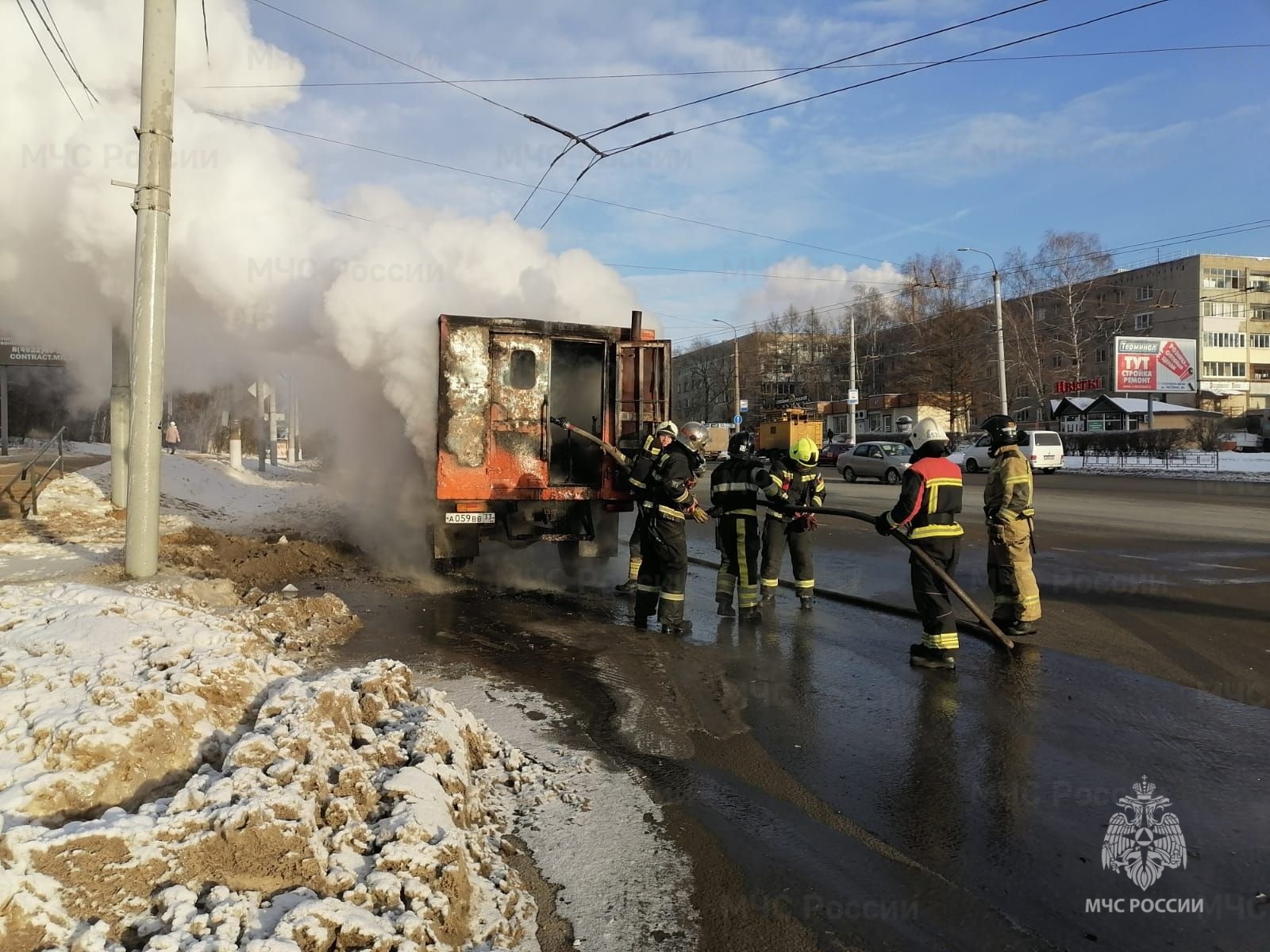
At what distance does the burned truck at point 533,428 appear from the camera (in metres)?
8.35

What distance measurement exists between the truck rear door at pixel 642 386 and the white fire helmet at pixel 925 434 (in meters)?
3.08

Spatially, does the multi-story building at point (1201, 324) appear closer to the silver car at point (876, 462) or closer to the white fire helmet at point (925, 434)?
the silver car at point (876, 462)

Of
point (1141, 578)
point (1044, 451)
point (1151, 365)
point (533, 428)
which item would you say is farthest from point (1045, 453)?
point (533, 428)

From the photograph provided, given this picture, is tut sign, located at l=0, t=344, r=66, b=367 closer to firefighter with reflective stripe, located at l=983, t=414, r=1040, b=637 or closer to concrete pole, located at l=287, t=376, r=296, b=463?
concrete pole, located at l=287, t=376, r=296, b=463

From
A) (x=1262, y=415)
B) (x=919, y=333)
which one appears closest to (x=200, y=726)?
(x=919, y=333)

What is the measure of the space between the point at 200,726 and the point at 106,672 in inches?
23.7

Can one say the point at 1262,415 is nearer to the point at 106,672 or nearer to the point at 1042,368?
the point at 1042,368

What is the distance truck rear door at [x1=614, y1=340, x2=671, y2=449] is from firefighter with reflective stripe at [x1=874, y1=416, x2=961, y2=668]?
3374 millimetres

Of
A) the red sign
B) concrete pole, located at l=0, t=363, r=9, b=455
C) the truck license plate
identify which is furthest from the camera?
the red sign

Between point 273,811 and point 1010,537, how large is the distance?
5.82 metres

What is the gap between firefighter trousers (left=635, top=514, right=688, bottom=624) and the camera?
6.95 m

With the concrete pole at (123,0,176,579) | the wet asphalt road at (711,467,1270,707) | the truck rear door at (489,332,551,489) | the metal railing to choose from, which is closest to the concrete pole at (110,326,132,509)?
the metal railing

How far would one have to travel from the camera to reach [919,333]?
59.0 meters

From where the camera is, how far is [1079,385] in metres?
53.2
